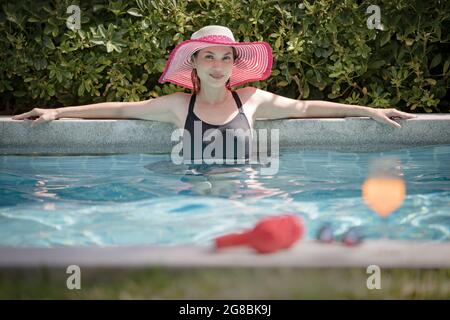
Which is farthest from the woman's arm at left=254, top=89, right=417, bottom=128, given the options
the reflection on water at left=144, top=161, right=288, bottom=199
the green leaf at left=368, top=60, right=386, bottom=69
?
the green leaf at left=368, top=60, right=386, bottom=69

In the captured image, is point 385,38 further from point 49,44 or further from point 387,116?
point 49,44

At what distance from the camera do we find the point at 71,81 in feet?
19.3

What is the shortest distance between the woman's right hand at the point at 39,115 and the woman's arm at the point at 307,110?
1.53 meters

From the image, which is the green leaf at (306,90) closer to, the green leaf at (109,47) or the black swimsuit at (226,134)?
the black swimsuit at (226,134)

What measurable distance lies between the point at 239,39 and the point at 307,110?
116 cm

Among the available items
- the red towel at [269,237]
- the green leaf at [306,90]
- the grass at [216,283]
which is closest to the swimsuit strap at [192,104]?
the green leaf at [306,90]

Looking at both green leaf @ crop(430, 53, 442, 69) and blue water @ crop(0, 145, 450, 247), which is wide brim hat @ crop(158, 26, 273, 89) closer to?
blue water @ crop(0, 145, 450, 247)

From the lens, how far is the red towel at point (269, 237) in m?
1.86

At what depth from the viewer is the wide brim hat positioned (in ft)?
15.7

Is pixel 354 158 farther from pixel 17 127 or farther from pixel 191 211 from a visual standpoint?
pixel 17 127

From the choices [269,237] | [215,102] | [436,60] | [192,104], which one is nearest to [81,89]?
[192,104]

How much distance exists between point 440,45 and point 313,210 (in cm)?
318

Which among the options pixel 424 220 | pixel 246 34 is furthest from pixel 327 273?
pixel 246 34
